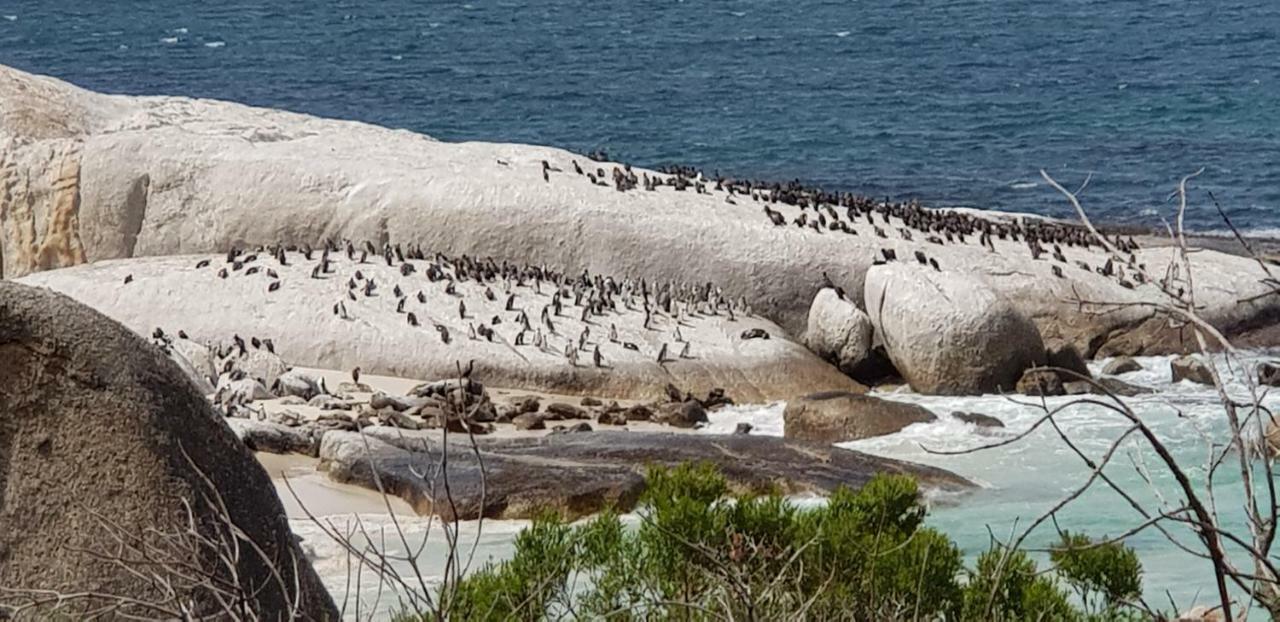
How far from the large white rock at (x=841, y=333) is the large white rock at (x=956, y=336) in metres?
0.30

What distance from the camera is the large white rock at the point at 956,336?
2192 cm

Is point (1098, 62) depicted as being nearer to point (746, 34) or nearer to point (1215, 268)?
point (746, 34)

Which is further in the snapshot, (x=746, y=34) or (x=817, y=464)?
(x=746, y=34)

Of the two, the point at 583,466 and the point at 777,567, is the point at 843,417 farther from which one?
the point at 777,567

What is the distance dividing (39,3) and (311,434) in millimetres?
80700

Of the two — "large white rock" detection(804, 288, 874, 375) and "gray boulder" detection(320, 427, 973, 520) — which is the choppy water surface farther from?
"large white rock" detection(804, 288, 874, 375)

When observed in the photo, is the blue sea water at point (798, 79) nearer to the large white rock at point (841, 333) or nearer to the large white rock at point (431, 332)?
the large white rock at point (841, 333)

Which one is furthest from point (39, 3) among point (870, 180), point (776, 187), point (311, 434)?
point (311, 434)

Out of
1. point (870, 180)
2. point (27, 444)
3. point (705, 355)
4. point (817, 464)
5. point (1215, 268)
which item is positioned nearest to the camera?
point (27, 444)

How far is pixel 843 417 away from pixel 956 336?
299cm

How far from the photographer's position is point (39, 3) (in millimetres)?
93750

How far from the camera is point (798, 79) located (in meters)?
57.6

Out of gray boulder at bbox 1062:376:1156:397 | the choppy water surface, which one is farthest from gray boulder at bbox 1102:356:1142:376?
gray boulder at bbox 1062:376:1156:397

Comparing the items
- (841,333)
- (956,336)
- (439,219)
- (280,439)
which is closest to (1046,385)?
(956,336)
